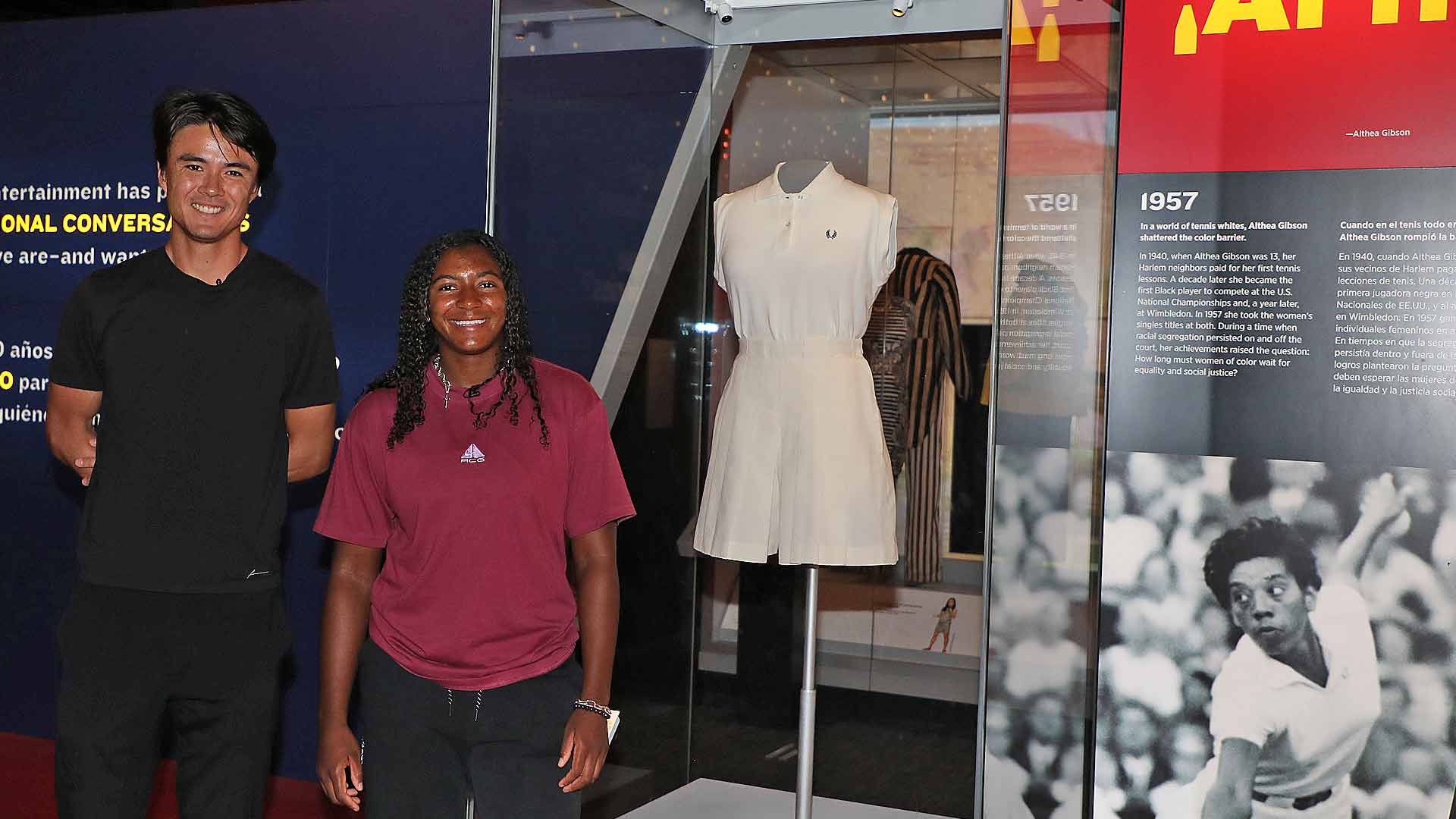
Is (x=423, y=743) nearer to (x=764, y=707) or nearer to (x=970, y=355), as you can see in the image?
(x=764, y=707)

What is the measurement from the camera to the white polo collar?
335 cm

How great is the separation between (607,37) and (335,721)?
212cm

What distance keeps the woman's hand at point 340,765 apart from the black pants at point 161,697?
204 mm

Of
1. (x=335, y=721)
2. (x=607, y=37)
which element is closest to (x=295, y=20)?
(x=607, y=37)

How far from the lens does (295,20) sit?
14.9ft

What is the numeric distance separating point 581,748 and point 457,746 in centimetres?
20

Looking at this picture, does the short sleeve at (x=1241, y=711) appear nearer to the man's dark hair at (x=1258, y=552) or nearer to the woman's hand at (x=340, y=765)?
the man's dark hair at (x=1258, y=552)

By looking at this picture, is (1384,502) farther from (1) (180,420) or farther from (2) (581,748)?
(1) (180,420)

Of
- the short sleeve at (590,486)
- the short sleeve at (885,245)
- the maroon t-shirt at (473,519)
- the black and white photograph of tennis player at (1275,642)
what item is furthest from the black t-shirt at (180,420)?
the black and white photograph of tennis player at (1275,642)

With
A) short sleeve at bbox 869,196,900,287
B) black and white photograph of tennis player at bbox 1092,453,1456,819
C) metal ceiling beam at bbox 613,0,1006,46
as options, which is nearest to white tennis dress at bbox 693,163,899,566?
short sleeve at bbox 869,196,900,287

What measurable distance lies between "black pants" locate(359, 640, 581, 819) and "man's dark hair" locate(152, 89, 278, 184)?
0.90 meters

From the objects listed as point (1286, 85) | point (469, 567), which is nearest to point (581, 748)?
point (469, 567)

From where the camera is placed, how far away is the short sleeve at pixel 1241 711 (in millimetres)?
2854

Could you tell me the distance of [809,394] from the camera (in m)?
3.31
